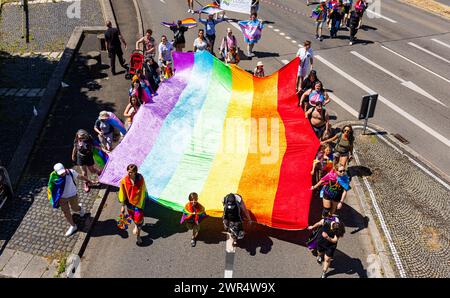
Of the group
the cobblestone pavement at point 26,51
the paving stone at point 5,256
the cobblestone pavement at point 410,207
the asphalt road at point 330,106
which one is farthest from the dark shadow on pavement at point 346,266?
the cobblestone pavement at point 26,51

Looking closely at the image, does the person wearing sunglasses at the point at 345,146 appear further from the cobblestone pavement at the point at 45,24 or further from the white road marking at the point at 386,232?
the cobblestone pavement at the point at 45,24

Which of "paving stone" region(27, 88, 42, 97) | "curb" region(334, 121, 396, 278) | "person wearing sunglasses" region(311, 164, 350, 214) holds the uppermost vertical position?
"person wearing sunglasses" region(311, 164, 350, 214)

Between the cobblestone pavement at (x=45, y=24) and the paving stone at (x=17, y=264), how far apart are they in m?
11.6

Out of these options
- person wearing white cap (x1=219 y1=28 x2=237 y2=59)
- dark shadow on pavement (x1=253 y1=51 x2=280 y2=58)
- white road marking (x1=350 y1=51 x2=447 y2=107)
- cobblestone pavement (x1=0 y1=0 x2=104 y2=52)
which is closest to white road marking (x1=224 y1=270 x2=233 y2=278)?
person wearing white cap (x1=219 y1=28 x2=237 y2=59)

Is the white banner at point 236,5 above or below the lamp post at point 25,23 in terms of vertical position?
above

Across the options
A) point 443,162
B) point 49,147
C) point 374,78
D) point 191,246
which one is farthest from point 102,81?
point 443,162

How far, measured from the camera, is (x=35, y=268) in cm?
887

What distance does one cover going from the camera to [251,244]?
372 inches

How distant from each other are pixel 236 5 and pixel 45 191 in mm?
12378

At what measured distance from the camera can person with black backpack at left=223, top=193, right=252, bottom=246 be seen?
340 inches

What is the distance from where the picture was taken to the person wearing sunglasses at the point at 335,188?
30.3 feet

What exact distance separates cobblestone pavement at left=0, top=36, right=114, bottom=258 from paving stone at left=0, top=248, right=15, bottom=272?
0.43 ft

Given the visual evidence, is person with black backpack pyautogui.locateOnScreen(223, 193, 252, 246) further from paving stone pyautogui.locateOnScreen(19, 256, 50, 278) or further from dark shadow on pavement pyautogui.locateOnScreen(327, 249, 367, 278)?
paving stone pyautogui.locateOnScreen(19, 256, 50, 278)
